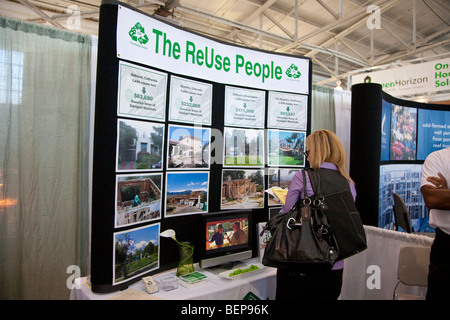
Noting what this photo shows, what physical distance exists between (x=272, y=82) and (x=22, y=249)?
9.18 feet

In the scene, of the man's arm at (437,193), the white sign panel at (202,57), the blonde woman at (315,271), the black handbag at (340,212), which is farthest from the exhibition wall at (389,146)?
the black handbag at (340,212)

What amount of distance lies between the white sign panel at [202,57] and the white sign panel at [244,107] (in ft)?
0.26

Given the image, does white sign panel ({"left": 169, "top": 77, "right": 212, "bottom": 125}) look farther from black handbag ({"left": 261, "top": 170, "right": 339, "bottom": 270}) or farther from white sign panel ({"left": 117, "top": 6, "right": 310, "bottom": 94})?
black handbag ({"left": 261, "top": 170, "right": 339, "bottom": 270})

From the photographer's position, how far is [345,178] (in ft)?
5.49

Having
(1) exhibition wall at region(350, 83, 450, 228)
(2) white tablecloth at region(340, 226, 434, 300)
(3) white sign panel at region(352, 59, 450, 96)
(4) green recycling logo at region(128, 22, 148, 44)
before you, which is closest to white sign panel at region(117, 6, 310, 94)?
(4) green recycling logo at region(128, 22, 148, 44)

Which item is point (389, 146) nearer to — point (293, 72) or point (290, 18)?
point (293, 72)

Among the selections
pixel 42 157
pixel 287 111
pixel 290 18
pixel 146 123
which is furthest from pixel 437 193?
pixel 290 18

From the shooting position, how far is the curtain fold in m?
2.59

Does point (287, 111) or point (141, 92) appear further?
point (287, 111)

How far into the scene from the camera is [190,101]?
2223mm

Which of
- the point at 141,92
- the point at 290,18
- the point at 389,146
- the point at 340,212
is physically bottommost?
the point at 340,212

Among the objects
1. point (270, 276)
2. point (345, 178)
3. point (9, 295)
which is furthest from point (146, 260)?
point (9, 295)

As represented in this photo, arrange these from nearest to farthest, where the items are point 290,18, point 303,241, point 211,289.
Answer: point 303,241
point 211,289
point 290,18

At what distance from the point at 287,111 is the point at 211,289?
177cm
